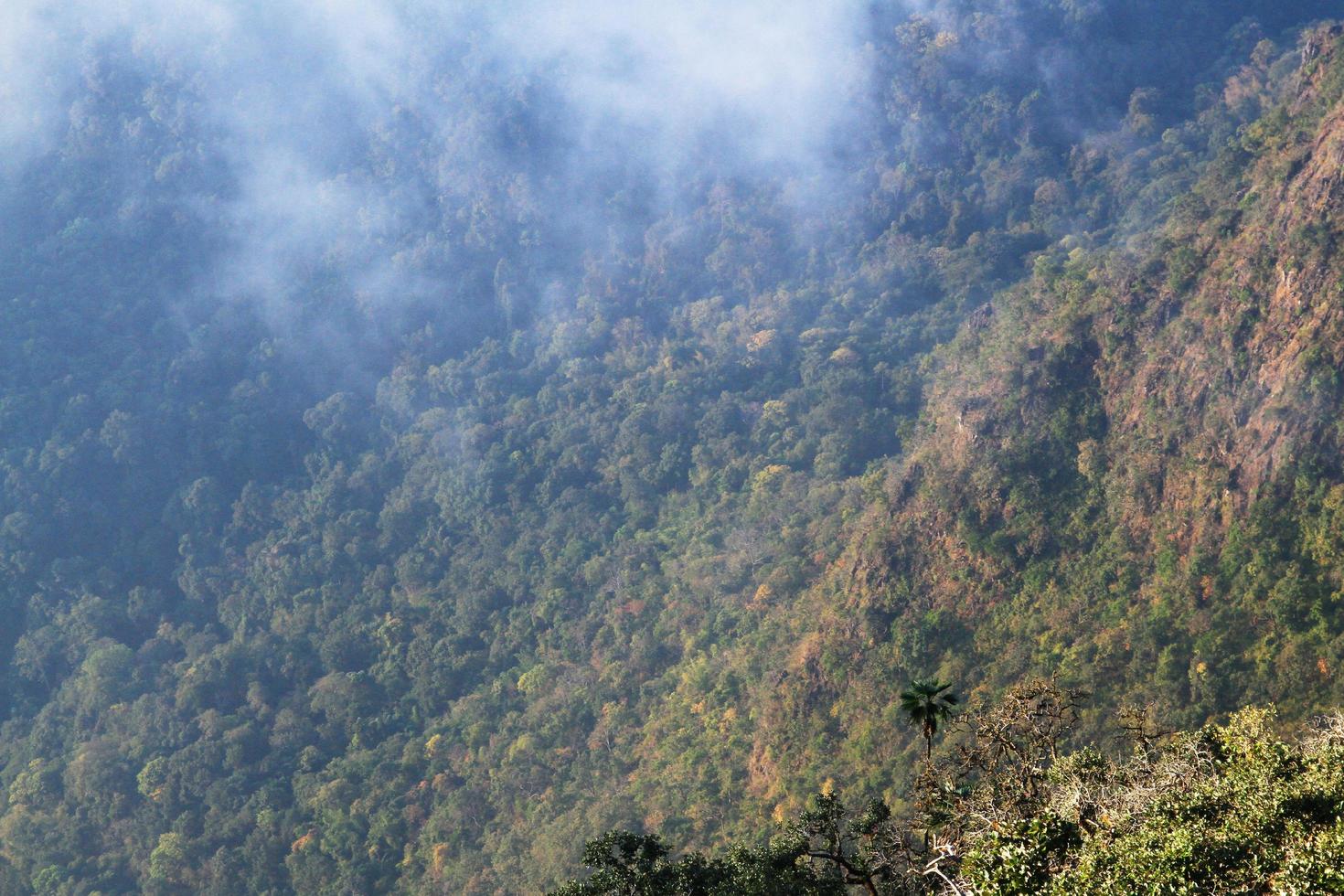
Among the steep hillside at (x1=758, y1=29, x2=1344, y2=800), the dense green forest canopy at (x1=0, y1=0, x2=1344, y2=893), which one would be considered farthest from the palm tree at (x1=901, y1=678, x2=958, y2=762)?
the steep hillside at (x1=758, y1=29, x2=1344, y2=800)

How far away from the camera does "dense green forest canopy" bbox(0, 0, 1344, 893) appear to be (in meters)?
85.1

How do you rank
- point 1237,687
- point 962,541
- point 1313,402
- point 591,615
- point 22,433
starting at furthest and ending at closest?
point 22,433, point 591,615, point 962,541, point 1313,402, point 1237,687

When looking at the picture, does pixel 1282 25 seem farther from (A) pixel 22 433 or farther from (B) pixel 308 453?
(A) pixel 22 433

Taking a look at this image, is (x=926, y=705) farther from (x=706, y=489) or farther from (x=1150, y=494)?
(x=706, y=489)

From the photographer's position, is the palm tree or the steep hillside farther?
the steep hillside

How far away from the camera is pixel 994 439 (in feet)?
311

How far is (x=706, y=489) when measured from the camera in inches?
5733

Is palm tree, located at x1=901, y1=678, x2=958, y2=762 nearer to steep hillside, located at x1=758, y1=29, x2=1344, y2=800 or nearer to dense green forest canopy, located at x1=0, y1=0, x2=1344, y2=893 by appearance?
dense green forest canopy, located at x1=0, y1=0, x2=1344, y2=893

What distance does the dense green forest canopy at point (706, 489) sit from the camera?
85.1m

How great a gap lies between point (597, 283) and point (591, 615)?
7601 centimetres

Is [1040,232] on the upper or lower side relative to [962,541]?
upper

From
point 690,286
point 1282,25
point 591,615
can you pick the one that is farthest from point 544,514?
point 1282,25

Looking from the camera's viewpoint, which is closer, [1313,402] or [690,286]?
[1313,402]

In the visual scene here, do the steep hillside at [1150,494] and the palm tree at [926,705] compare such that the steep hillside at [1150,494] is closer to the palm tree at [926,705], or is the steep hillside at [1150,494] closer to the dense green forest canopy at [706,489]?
the dense green forest canopy at [706,489]
